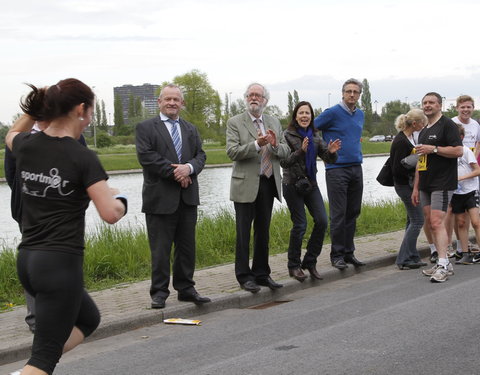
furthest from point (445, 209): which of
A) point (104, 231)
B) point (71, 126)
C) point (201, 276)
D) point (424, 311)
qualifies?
point (71, 126)

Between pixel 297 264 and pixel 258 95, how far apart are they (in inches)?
82.6

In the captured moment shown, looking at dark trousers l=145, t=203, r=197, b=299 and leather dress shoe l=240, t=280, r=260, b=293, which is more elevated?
dark trousers l=145, t=203, r=197, b=299

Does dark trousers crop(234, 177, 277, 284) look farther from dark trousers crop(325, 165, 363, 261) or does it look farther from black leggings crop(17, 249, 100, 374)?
black leggings crop(17, 249, 100, 374)

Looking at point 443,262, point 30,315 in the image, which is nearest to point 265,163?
point 443,262

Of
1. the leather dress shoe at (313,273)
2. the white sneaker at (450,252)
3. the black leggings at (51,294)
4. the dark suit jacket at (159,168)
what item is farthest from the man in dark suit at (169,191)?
the white sneaker at (450,252)

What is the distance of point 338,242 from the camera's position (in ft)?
33.5

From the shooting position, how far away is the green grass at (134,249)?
30.9ft

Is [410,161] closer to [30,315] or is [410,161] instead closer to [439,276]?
[439,276]

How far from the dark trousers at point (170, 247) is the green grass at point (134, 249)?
1.47 metres

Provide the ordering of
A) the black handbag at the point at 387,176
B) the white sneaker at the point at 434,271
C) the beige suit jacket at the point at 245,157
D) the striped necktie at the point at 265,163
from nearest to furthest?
the beige suit jacket at the point at 245,157
the striped necktie at the point at 265,163
the white sneaker at the point at 434,271
the black handbag at the point at 387,176

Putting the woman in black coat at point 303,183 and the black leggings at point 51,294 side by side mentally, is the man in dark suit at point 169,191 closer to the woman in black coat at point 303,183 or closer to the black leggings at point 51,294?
the woman in black coat at point 303,183

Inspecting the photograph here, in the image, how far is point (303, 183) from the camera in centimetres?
910

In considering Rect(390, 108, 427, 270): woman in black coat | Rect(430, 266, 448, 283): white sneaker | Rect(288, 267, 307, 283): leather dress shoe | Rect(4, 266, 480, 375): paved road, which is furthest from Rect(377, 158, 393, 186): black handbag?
Rect(4, 266, 480, 375): paved road

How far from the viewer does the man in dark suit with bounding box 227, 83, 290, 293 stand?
8.59 metres
